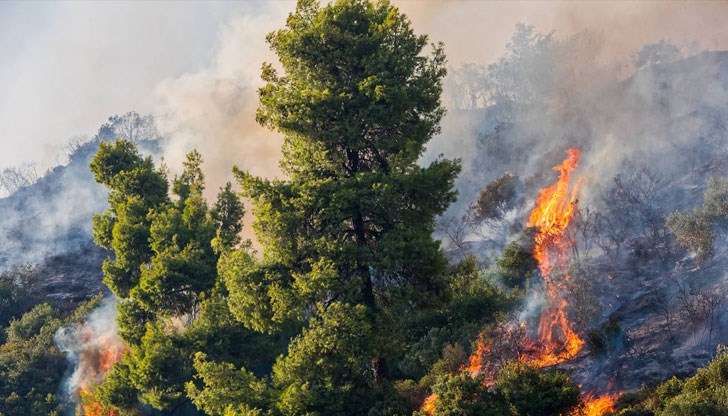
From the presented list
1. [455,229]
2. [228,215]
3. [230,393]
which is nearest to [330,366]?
[230,393]

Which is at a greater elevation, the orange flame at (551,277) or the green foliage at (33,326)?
the green foliage at (33,326)

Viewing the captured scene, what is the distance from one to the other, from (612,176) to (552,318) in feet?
119

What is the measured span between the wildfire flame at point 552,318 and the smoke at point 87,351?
2597 cm

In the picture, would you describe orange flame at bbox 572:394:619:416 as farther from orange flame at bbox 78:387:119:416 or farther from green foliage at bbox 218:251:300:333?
orange flame at bbox 78:387:119:416

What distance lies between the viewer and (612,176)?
Answer: 6275cm

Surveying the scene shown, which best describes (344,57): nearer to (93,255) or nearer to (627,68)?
(93,255)

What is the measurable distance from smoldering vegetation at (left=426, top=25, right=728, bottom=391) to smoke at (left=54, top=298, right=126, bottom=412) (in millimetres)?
27753

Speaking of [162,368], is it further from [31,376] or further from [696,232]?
[696,232]

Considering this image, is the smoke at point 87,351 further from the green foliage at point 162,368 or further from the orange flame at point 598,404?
the orange flame at point 598,404

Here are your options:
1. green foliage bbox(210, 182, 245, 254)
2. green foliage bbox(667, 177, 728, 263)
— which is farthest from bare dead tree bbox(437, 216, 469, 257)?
green foliage bbox(210, 182, 245, 254)

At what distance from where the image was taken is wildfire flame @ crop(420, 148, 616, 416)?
22127mm

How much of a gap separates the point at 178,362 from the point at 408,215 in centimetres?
1632

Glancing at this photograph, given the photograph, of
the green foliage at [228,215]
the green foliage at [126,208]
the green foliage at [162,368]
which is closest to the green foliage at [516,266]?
the green foliage at [228,215]

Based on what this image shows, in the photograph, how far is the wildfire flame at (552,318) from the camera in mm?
22127
